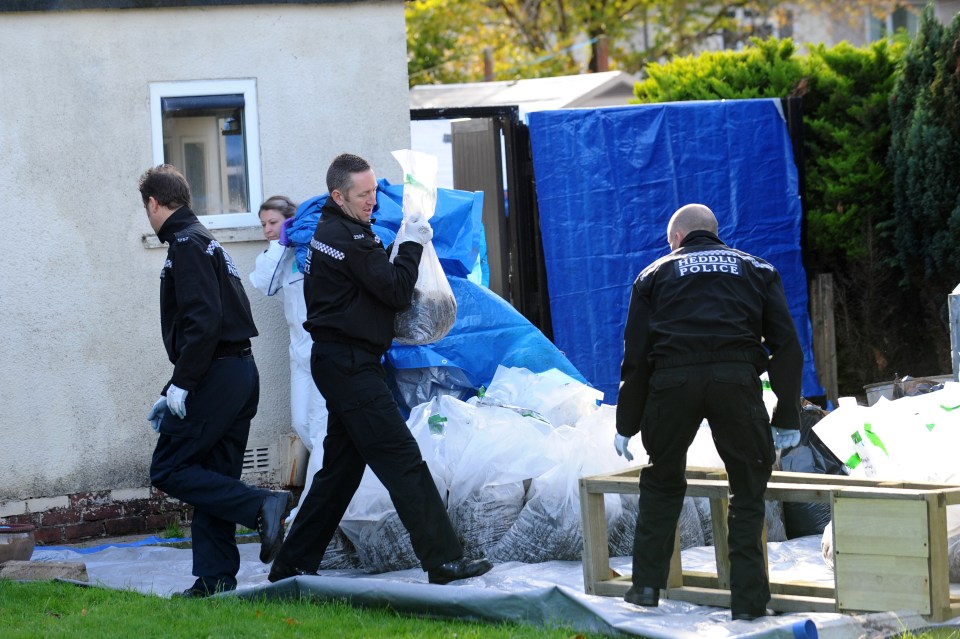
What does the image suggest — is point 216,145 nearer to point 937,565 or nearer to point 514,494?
point 514,494

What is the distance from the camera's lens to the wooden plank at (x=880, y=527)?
4652mm

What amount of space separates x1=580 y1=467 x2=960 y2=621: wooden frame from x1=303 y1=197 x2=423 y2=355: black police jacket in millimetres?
1268

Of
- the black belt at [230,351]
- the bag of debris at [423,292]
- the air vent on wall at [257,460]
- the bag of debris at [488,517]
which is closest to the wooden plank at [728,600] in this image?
the bag of debris at [488,517]

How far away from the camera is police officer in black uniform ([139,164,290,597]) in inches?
217

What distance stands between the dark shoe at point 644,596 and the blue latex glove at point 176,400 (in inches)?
78.9

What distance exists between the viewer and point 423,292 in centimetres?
577

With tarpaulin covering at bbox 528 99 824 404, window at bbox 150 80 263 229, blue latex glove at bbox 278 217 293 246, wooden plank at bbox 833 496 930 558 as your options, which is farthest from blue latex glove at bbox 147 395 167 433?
tarpaulin covering at bbox 528 99 824 404

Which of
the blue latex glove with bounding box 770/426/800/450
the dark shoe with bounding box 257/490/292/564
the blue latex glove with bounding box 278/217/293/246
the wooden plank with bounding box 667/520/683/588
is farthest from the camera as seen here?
the blue latex glove with bounding box 278/217/293/246

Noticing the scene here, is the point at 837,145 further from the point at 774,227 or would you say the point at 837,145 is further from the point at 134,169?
the point at 134,169

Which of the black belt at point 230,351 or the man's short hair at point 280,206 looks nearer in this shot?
the black belt at point 230,351

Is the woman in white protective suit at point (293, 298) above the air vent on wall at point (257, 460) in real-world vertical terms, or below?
above

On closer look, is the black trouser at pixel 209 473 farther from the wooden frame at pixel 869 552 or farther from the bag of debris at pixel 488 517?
the wooden frame at pixel 869 552

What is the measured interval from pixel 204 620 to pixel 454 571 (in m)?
1.09

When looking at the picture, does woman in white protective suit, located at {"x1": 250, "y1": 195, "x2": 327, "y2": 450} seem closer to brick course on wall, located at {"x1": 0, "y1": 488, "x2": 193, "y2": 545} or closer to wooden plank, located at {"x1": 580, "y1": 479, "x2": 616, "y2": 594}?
brick course on wall, located at {"x1": 0, "y1": 488, "x2": 193, "y2": 545}
